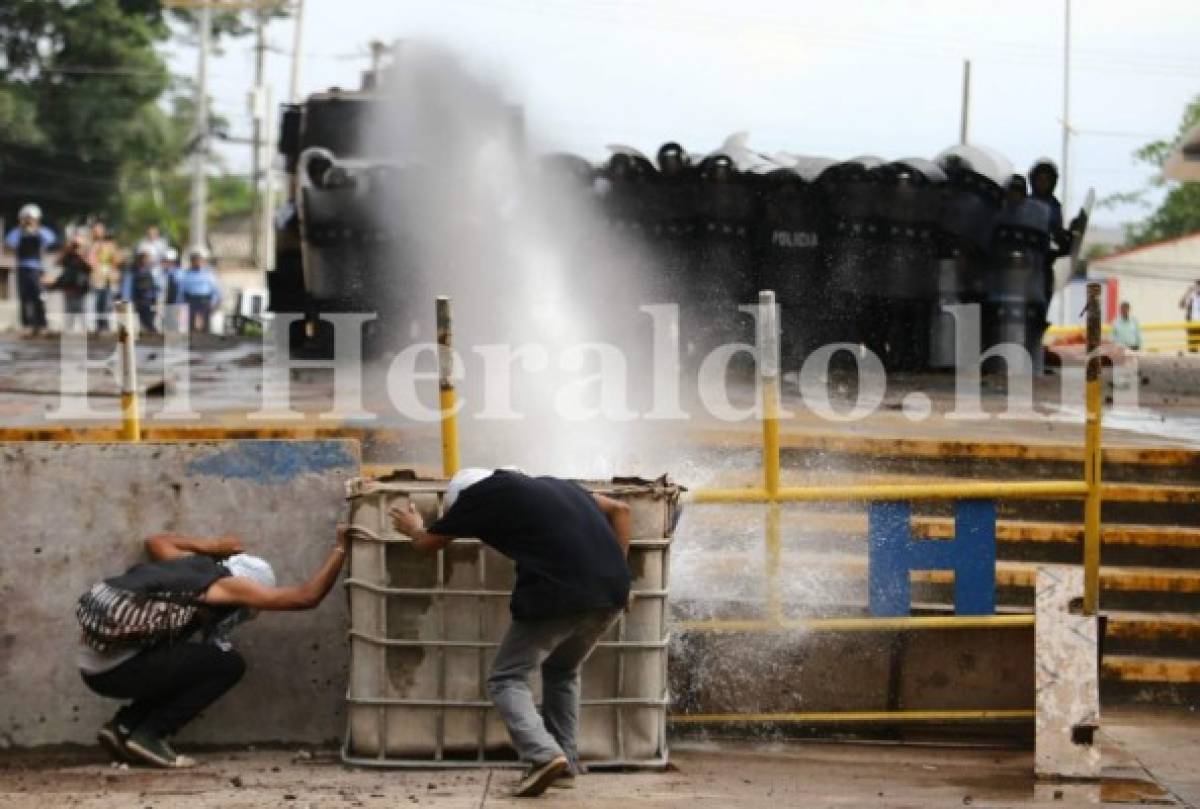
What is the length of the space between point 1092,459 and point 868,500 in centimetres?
93

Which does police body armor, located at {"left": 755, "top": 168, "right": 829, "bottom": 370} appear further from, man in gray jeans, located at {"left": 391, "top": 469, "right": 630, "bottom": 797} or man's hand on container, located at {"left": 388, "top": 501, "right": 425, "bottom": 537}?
man in gray jeans, located at {"left": 391, "top": 469, "right": 630, "bottom": 797}

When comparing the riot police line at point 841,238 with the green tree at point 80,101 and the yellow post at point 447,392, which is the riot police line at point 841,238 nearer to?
the yellow post at point 447,392

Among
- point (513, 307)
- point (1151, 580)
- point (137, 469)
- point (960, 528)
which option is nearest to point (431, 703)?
point (137, 469)

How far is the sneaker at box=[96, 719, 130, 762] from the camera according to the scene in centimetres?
656

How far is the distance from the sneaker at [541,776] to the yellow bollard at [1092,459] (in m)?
2.34

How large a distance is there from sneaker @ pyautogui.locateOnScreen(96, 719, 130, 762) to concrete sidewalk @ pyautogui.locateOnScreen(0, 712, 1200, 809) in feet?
0.19

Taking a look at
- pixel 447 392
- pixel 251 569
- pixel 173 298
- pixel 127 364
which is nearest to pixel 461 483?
pixel 447 392

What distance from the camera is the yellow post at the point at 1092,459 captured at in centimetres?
705

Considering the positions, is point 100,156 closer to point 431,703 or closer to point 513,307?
point 513,307

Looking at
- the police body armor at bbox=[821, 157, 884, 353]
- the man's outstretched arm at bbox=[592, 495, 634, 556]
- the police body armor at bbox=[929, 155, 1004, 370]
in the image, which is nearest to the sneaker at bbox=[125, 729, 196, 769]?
the man's outstretched arm at bbox=[592, 495, 634, 556]

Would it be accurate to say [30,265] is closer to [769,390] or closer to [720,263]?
[720,263]

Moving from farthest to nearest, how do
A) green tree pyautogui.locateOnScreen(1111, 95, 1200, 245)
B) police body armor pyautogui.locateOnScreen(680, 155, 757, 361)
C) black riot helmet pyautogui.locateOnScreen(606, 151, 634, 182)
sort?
green tree pyautogui.locateOnScreen(1111, 95, 1200, 245) → police body armor pyautogui.locateOnScreen(680, 155, 757, 361) → black riot helmet pyautogui.locateOnScreen(606, 151, 634, 182)

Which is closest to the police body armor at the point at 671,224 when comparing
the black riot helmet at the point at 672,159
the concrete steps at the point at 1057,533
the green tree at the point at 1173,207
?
the black riot helmet at the point at 672,159

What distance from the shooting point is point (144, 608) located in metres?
6.48
